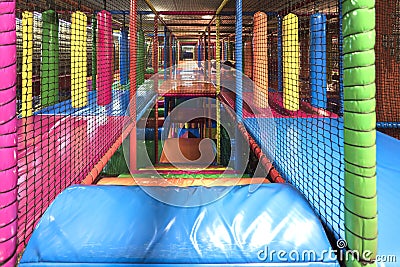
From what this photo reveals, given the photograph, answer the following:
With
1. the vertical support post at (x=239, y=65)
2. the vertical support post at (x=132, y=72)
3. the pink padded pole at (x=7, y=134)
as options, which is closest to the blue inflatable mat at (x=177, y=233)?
→ the pink padded pole at (x=7, y=134)

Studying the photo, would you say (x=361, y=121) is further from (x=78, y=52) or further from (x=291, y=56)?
(x=78, y=52)

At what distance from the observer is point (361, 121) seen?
2.93ft

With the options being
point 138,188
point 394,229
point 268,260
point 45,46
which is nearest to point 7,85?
point 138,188

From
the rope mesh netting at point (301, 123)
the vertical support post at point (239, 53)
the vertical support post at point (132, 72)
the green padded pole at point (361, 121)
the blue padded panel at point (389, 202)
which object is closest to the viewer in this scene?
the green padded pole at point (361, 121)

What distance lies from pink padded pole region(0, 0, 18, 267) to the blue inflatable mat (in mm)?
101

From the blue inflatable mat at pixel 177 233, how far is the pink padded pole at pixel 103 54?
2.23m

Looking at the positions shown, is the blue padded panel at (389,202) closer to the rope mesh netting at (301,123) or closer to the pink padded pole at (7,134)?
the rope mesh netting at (301,123)

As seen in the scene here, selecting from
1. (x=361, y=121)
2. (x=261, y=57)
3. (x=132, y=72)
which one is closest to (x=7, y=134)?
(x=361, y=121)

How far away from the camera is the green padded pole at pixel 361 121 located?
0.87 meters

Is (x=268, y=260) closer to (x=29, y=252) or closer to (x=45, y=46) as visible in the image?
(x=29, y=252)

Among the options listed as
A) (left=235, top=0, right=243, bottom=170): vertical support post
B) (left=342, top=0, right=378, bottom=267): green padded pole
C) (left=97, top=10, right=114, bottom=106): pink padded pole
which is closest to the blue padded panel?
(left=342, top=0, right=378, bottom=267): green padded pole

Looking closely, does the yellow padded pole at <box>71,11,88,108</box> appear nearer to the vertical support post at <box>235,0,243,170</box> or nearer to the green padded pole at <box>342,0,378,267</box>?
the vertical support post at <box>235,0,243,170</box>

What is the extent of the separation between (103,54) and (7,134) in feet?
8.24

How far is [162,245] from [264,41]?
2.67 m
